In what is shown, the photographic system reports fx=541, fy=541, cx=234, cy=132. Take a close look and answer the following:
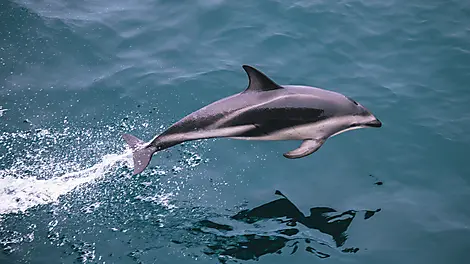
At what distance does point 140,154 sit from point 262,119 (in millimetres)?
1884

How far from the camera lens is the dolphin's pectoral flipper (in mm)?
7992

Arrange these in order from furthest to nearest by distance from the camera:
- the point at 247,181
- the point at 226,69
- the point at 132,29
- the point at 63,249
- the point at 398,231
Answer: the point at 132,29
the point at 226,69
the point at 247,181
the point at 398,231
the point at 63,249

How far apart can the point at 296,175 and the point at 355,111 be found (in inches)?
60.8

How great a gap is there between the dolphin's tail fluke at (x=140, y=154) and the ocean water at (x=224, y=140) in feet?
2.74

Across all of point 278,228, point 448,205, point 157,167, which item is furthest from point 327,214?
point 157,167

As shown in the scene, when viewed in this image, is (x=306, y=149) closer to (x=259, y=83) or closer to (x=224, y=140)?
(x=259, y=83)

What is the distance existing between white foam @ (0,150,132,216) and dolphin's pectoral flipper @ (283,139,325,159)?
115 inches

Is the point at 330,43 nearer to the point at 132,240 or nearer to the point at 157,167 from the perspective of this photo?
the point at 157,167

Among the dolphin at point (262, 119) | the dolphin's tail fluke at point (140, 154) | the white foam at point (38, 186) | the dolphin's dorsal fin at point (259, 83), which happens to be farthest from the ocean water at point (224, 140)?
the dolphin's dorsal fin at point (259, 83)

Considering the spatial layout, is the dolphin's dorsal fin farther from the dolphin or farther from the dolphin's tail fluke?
the dolphin's tail fluke

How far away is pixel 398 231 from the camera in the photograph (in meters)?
8.33

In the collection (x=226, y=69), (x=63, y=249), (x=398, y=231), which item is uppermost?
(x=226, y=69)

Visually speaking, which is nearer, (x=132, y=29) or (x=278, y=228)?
Answer: (x=278, y=228)

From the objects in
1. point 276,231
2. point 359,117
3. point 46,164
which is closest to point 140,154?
point 46,164
